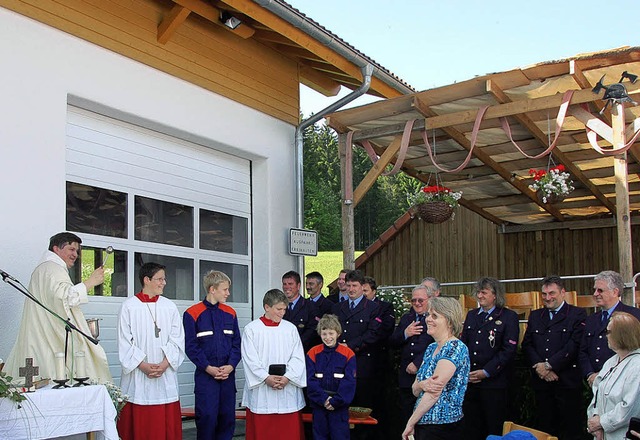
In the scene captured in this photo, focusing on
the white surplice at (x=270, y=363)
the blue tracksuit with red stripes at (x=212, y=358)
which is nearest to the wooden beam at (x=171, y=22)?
the blue tracksuit with red stripes at (x=212, y=358)

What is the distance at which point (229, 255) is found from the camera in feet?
34.3

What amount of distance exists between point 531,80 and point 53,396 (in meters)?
6.40

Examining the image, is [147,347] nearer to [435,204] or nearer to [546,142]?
[435,204]

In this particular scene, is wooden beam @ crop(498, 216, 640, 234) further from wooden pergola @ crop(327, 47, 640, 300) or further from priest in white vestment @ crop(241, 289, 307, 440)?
priest in white vestment @ crop(241, 289, 307, 440)

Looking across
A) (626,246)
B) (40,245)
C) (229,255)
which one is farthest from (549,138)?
(40,245)

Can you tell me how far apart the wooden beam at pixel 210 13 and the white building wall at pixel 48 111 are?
0.81 meters

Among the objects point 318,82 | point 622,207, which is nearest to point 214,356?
point 622,207

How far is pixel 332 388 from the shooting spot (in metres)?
7.44

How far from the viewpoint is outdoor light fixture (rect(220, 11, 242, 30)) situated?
9484 mm

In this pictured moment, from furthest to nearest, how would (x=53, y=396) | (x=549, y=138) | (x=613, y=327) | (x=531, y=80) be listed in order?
1. (x=549, y=138)
2. (x=531, y=80)
3. (x=53, y=396)
4. (x=613, y=327)

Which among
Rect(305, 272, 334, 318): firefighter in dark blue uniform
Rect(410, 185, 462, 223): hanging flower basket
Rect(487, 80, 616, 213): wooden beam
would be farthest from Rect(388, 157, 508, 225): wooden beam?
Rect(305, 272, 334, 318): firefighter in dark blue uniform

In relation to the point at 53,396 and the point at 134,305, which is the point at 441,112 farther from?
the point at 53,396

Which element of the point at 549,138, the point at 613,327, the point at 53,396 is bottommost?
the point at 53,396

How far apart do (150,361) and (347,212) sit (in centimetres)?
438
